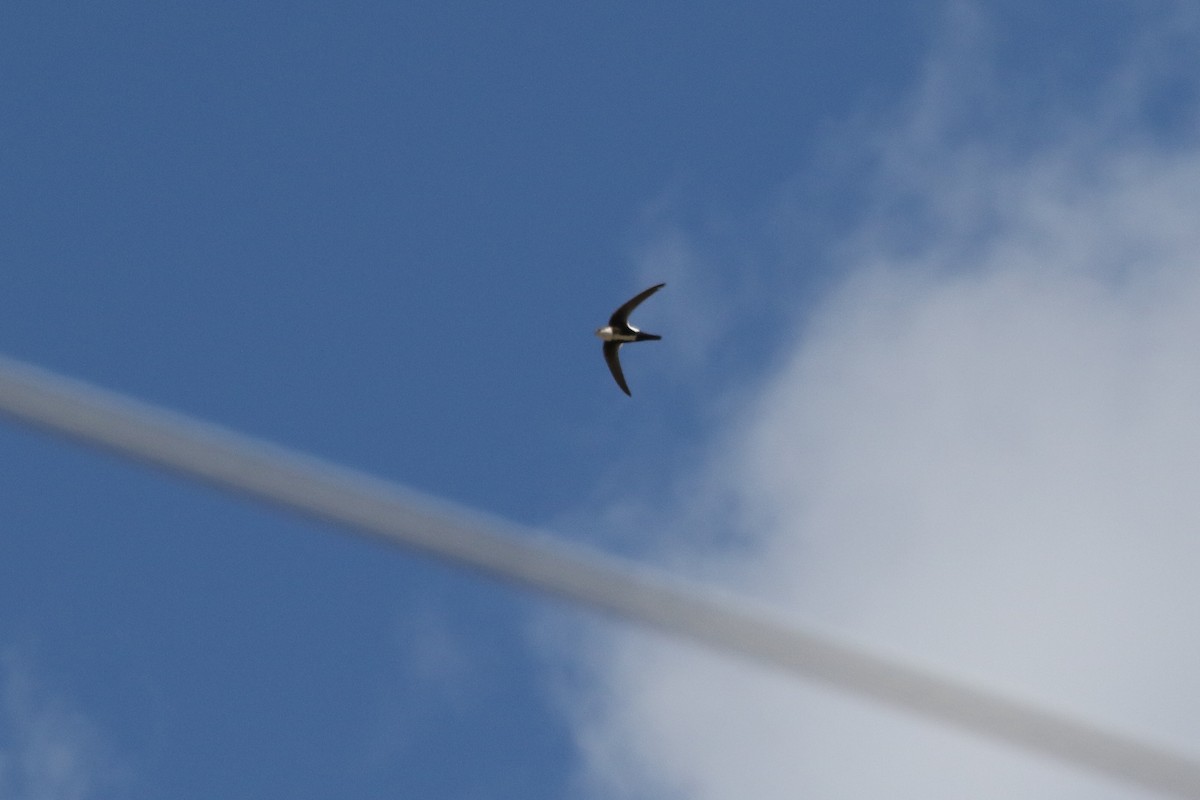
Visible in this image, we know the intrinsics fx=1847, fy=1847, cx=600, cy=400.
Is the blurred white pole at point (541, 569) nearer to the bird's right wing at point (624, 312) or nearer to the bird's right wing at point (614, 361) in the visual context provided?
the bird's right wing at point (624, 312)

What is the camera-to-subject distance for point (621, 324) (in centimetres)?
3850

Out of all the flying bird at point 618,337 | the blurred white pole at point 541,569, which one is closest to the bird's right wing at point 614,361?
the flying bird at point 618,337

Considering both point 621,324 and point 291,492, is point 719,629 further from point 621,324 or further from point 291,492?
point 621,324

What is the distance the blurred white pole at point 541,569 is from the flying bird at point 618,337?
3324 cm

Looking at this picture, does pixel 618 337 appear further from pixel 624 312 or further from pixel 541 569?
pixel 541 569

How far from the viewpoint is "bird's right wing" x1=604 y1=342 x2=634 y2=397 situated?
39.1m

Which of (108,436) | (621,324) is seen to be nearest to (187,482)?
(108,436)

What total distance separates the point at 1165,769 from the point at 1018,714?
33cm

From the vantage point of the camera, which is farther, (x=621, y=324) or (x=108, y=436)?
(x=621, y=324)

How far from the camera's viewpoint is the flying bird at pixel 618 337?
125 ft

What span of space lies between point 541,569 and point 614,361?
116 ft

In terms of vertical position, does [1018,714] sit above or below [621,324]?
→ below

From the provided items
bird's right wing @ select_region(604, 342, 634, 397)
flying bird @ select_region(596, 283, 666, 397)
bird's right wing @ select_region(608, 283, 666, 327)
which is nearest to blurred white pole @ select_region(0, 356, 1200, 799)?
bird's right wing @ select_region(608, 283, 666, 327)

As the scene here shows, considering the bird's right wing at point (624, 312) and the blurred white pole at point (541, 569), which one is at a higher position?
the bird's right wing at point (624, 312)
